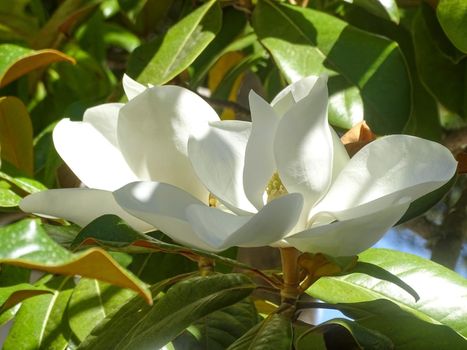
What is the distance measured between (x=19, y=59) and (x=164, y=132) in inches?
11.5

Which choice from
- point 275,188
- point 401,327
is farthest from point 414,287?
point 275,188

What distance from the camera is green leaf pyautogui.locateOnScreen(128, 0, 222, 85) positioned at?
116cm

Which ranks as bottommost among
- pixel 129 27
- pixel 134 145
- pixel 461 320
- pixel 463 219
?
pixel 463 219

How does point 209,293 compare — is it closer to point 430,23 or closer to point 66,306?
point 66,306

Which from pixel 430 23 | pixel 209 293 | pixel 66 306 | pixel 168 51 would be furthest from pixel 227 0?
pixel 209 293

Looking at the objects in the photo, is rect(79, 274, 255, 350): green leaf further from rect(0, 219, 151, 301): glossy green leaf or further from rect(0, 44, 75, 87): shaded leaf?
rect(0, 44, 75, 87): shaded leaf

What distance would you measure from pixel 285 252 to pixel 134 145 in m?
0.17

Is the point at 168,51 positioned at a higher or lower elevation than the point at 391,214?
lower

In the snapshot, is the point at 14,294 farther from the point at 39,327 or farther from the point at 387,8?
the point at 387,8

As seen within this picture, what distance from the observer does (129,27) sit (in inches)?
72.3

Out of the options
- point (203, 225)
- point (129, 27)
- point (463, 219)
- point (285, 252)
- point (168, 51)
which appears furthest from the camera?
point (129, 27)

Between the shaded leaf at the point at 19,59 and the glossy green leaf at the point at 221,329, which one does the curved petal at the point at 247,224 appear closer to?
the glossy green leaf at the point at 221,329

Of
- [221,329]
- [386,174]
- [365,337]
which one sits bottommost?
[221,329]

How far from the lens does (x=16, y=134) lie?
49.2 inches
